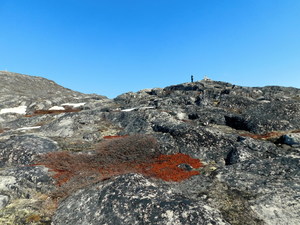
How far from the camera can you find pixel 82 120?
38.3m

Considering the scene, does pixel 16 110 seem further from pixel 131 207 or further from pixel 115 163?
pixel 131 207

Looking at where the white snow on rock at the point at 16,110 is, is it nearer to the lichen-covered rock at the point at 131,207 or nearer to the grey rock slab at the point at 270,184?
the lichen-covered rock at the point at 131,207

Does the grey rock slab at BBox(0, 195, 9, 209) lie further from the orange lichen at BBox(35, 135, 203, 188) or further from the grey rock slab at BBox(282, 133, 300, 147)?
the grey rock slab at BBox(282, 133, 300, 147)

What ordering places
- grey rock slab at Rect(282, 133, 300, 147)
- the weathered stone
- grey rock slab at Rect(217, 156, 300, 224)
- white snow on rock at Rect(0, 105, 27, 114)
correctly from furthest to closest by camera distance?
white snow on rock at Rect(0, 105, 27, 114)
grey rock slab at Rect(282, 133, 300, 147)
the weathered stone
grey rock slab at Rect(217, 156, 300, 224)

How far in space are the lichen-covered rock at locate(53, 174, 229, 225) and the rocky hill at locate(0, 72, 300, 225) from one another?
5 cm

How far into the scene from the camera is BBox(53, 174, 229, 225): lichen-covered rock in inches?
424

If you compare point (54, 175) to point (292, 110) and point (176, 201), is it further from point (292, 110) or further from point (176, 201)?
point (292, 110)

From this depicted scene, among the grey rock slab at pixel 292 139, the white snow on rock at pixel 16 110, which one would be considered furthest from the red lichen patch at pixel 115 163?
the white snow on rock at pixel 16 110

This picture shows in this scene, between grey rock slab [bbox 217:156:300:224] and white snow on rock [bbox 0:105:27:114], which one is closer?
grey rock slab [bbox 217:156:300:224]

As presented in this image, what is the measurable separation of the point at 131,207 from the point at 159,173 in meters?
5.92

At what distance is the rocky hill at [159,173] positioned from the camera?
38.0 ft

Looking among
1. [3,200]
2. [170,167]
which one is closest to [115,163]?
[170,167]

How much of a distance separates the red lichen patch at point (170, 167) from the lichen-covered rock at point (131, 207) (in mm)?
3090

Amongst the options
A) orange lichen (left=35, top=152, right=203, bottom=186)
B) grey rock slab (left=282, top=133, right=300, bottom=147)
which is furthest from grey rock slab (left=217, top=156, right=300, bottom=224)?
grey rock slab (left=282, top=133, right=300, bottom=147)
